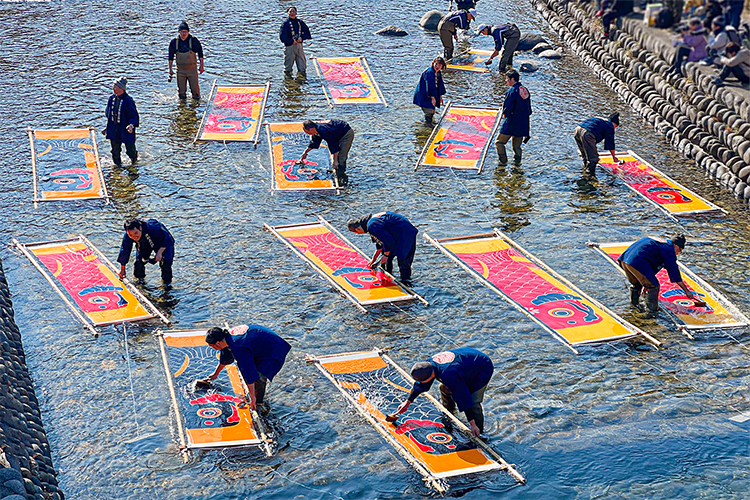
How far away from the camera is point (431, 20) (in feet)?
107

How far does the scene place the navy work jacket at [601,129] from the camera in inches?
789

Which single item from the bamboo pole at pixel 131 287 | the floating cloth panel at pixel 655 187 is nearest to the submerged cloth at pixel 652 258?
the floating cloth panel at pixel 655 187

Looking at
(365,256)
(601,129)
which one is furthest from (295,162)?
(601,129)

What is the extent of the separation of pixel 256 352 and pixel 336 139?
8585mm

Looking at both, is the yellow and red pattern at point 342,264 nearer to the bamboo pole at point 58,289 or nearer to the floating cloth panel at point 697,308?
the bamboo pole at point 58,289

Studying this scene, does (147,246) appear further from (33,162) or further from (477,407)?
(477,407)

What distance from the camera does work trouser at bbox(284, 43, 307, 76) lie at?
26.6 m

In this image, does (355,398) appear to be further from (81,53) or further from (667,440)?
(81,53)

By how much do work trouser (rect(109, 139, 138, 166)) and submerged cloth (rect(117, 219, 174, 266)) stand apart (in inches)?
222

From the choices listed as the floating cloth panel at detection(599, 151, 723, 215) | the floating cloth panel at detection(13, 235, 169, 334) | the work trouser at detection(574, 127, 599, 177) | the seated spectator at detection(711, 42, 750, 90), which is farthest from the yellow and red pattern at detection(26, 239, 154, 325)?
the seated spectator at detection(711, 42, 750, 90)

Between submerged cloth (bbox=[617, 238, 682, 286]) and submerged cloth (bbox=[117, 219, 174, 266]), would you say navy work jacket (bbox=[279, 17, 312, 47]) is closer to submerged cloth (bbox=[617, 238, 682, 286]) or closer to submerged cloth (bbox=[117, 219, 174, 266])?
submerged cloth (bbox=[117, 219, 174, 266])

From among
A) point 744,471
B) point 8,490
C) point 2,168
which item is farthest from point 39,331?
point 744,471

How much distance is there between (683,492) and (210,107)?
16.6m

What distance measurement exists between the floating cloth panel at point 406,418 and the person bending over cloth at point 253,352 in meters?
1.14
